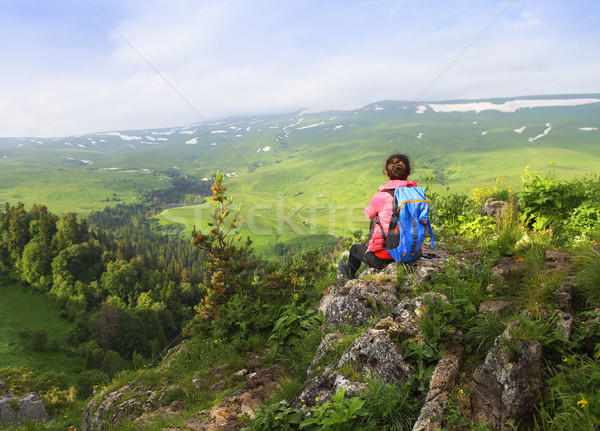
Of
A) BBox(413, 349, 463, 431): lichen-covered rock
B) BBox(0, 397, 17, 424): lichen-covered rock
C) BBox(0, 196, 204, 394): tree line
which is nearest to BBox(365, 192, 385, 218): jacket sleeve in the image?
BBox(413, 349, 463, 431): lichen-covered rock

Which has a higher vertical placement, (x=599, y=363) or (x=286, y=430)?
(x=599, y=363)

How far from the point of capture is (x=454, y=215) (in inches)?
432

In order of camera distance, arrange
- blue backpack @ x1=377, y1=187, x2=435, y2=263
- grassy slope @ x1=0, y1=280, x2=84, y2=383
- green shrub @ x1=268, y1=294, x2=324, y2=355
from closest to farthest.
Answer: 1. blue backpack @ x1=377, y1=187, x2=435, y2=263
2. green shrub @ x1=268, y1=294, x2=324, y2=355
3. grassy slope @ x1=0, y1=280, x2=84, y2=383

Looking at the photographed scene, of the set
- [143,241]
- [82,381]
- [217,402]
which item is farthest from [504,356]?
[143,241]

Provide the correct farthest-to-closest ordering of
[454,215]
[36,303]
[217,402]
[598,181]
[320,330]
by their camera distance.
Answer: [36,303] → [454,215] → [598,181] → [320,330] → [217,402]

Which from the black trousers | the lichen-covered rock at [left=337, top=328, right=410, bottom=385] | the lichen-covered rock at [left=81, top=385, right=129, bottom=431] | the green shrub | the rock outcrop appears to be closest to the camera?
the lichen-covered rock at [left=337, top=328, right=410, bottom=385]

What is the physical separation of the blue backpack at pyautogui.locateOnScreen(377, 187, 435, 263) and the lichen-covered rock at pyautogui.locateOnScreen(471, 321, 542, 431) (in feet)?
10.1

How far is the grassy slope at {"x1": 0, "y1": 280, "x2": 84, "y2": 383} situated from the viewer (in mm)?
87625

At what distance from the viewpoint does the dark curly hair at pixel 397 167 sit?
24.2 feet

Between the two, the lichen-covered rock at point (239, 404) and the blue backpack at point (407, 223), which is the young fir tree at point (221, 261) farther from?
the blue backpack at point (407, 223)

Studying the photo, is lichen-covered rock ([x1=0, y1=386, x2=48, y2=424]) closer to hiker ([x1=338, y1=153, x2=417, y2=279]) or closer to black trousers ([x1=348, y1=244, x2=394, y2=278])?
black trousers ([x1=348, y1=244, x2=394, y2=278])

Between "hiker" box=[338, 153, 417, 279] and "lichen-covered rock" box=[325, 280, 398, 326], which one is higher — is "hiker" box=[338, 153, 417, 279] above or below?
above

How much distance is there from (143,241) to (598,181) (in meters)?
205

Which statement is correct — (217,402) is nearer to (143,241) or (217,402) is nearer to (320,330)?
(320,330)
